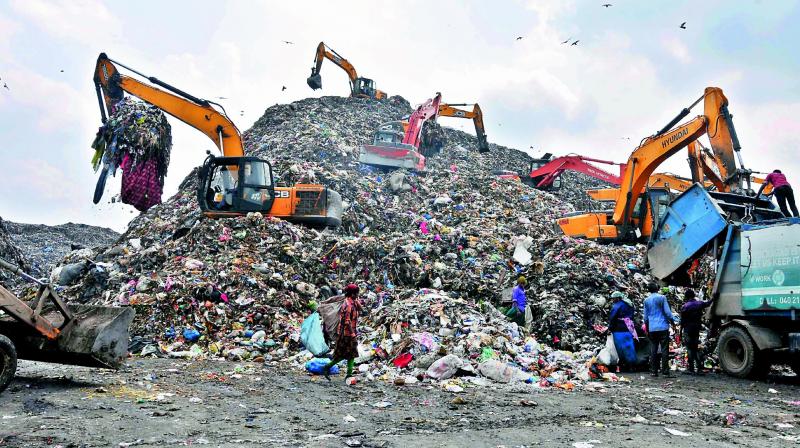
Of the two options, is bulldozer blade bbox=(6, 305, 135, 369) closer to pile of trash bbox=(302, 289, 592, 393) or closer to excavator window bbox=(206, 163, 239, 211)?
pile of trash bbox=(302, 289, 592, 393)

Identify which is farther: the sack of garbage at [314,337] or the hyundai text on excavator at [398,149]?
the hyundai text on excavator at [398,149]

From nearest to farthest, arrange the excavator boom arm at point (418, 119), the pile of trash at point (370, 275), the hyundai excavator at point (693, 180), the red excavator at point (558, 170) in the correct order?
the pile of trash at point (370, 275)
the hyundai excavator at point (693, 180)
the red excavator at point (558, 170)
the excavator boom arm at point (418, 119)

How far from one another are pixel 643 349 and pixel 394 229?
834cm

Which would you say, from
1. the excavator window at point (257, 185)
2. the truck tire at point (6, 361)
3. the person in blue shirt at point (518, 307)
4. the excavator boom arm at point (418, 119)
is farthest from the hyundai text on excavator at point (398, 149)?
the truck tire at point (6, 361)

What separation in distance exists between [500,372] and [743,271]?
331 centimetres

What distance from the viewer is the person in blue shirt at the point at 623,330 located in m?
7.52

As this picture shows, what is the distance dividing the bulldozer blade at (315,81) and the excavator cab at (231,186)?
12.7 metres

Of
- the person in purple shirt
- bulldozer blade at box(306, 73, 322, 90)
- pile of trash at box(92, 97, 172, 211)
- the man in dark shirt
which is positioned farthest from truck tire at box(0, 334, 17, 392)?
bulldozer blade at box(306, 73, 322, 90)

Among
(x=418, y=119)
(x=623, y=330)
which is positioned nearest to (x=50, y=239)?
(x=418, y=119)

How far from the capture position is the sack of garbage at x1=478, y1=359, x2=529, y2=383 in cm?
637

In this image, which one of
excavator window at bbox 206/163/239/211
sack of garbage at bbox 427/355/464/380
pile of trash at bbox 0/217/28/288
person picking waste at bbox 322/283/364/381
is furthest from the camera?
pile of trash at bbox 0/217/28/288

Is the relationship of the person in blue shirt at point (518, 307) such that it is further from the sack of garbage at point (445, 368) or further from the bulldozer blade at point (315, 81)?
the bulldozer blade at point (315, 81)

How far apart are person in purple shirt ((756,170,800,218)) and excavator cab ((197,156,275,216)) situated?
8950 millimetres

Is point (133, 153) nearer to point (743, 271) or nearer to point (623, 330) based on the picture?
point (623, 330)
